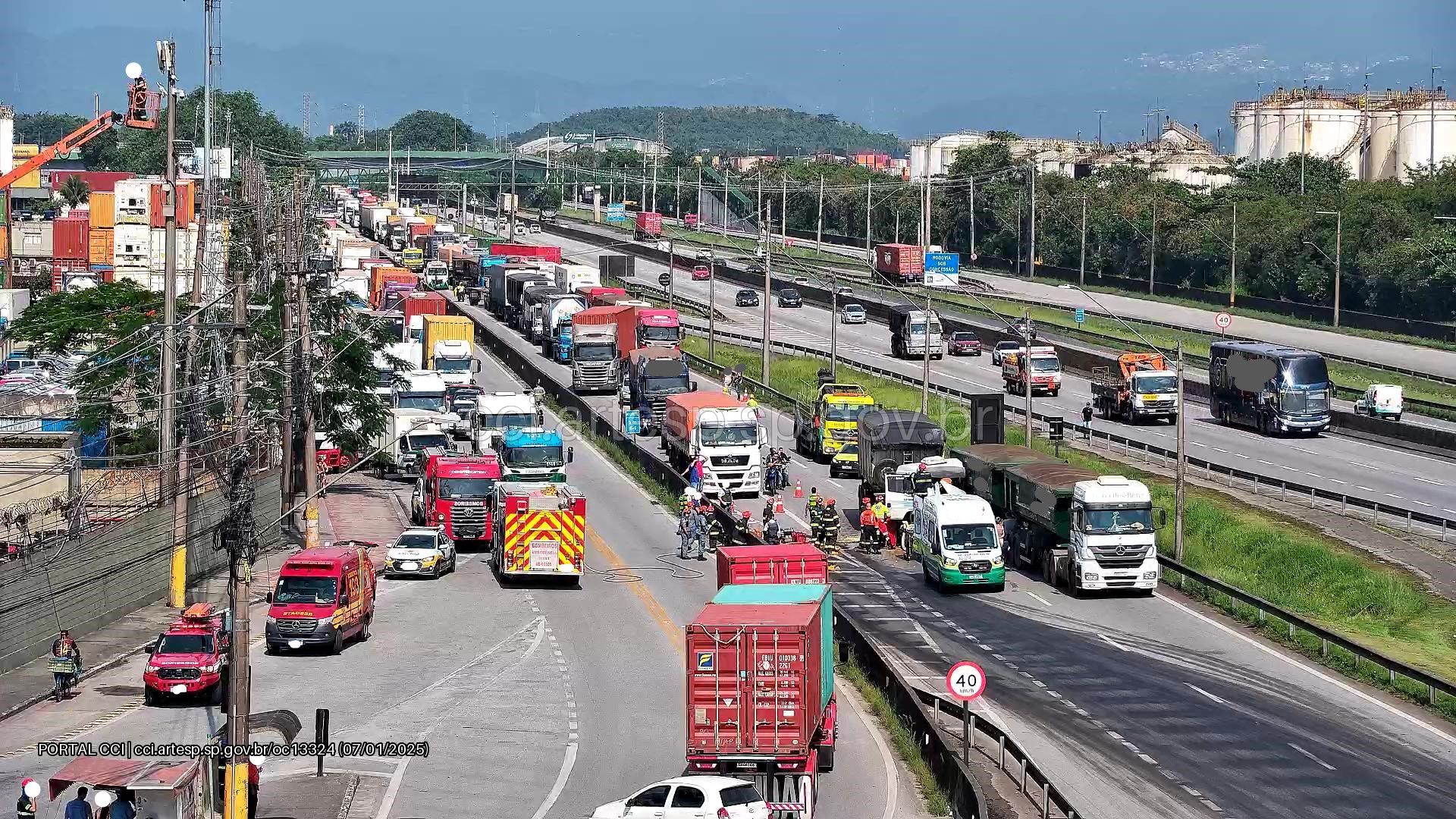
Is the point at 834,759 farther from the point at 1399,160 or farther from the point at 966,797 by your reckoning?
the point at 1399,160

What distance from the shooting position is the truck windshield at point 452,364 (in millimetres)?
85562

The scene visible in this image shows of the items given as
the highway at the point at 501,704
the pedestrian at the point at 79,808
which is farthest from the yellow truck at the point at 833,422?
the pedestrian at the point at 79,808

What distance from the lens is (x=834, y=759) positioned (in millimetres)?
31359

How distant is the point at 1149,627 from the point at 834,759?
1469cm

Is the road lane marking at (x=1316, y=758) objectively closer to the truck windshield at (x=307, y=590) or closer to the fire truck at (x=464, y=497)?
the truck windshield at (x=307, y=590)

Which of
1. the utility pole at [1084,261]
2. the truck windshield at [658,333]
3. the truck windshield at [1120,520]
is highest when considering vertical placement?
the utility pole at [1084,261]

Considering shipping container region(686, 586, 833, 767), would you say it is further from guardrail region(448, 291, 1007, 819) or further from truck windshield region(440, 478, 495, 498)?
truck windshield region(440, 478, 495, 498)

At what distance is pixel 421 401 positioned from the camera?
243 feet

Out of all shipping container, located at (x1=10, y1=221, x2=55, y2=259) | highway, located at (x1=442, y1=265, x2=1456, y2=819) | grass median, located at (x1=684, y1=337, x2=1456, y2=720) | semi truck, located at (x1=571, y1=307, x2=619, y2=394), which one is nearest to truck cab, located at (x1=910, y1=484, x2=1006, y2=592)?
highway, located at (x1=442, y1=265, x2=1456, y2=819)

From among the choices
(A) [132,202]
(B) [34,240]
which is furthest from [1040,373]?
(B) [34,240]

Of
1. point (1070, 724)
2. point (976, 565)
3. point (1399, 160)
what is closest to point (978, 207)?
point (1399, 160)

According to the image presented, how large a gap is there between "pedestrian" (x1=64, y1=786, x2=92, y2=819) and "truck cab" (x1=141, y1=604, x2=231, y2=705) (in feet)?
36.2

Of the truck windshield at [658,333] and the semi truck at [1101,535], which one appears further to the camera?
the truck windshield at [658,333]

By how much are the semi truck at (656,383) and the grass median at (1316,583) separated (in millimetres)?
19103
